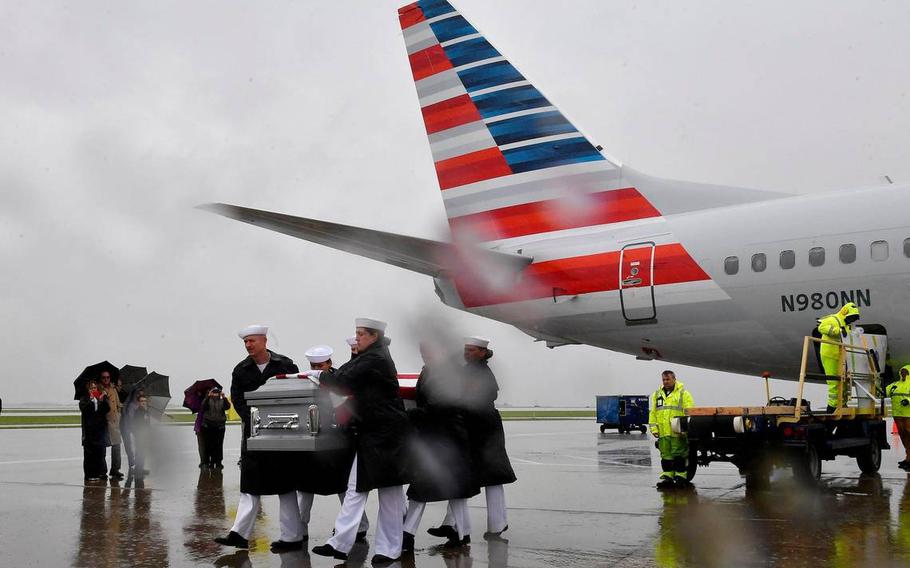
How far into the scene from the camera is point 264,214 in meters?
9.48

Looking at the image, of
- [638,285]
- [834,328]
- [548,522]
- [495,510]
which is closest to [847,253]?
[834,328]

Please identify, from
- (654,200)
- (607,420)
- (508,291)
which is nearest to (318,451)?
(508,291)

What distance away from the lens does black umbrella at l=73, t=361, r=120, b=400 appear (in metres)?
12.0

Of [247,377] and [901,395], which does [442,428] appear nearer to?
[247,377]

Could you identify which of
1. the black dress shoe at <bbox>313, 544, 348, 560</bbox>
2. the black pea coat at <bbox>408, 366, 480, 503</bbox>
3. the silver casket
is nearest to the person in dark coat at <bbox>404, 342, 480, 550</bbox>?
the black pea coat at <bbox>408, 366, 480, 503</bbox>

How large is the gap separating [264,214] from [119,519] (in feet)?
12.3

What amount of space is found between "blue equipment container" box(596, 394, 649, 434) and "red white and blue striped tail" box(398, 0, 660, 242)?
16598 millimetres

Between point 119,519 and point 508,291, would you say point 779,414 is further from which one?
point 119,519

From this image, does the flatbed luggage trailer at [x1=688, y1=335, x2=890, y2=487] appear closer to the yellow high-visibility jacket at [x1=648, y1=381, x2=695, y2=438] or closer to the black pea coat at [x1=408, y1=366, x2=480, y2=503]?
the yellow high-visibility jacket at [x1=648, y1=381, x2=695, y2=438]

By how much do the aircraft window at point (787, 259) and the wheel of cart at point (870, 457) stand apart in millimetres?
2945

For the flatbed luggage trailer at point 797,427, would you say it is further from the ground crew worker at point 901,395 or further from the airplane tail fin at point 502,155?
the airplane tail fin at point 502,155

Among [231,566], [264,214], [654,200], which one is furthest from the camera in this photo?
[654,200]

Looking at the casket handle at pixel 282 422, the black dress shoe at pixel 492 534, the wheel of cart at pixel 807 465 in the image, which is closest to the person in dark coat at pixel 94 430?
the casket handle at pixel 282 422

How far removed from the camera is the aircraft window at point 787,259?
1011 cm
